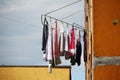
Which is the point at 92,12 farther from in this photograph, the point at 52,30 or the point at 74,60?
the point at 74,60

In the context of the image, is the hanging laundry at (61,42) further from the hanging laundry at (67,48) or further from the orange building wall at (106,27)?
the orange building wall at (106,27)

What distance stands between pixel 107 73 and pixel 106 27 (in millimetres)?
1574

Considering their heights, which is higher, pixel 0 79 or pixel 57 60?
pixel 57 60

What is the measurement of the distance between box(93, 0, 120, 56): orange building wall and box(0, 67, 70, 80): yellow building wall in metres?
12.4

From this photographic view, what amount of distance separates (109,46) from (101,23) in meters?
0.84

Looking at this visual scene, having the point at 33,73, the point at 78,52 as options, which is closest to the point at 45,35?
the point at 78,52

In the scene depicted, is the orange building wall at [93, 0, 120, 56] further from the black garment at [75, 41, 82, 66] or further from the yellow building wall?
the yellow building wall

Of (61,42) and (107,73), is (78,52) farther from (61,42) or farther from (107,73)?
(107,73)

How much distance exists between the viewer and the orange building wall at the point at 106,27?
11.5 metres

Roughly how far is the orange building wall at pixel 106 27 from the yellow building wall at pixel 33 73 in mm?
12443

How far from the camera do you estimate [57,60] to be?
492 inches

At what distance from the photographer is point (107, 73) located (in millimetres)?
11422

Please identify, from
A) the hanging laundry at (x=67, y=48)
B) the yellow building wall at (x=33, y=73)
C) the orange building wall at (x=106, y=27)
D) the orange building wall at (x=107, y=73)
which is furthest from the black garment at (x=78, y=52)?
the yellow building wall at (x=33, y=73)

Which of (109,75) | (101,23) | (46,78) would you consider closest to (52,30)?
(101,23)
